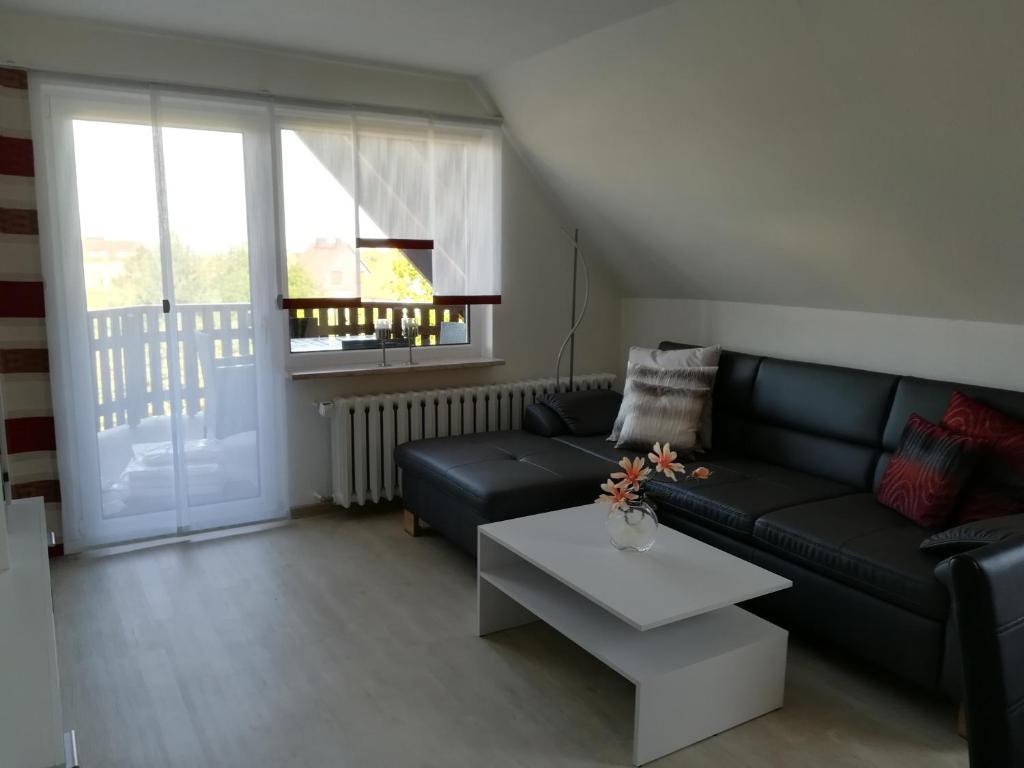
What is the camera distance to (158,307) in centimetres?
350

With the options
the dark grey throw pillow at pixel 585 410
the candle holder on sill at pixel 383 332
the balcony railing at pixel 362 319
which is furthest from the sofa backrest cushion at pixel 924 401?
the candle holder on sill at pixel 383 332

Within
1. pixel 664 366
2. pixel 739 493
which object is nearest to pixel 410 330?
pixel 664 366

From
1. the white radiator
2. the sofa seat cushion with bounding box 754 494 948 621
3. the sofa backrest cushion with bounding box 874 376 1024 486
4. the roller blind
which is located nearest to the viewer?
the sofa seat cushion with bounding box 754 494 948 621

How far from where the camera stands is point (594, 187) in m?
4.08

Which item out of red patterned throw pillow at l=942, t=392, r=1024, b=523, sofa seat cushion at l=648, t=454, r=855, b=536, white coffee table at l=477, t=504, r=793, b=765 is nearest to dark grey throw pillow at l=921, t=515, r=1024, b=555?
red patterned throw pillow at l=942, t=392, r=1024, b=523

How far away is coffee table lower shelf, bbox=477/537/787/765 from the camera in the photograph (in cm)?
214

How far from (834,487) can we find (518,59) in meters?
2.31

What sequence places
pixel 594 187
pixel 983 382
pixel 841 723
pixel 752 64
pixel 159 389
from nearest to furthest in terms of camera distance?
pixel 841 723 → pixel 752 64 → pixel 983 382 → pixel 159 389 → pixel 594 187

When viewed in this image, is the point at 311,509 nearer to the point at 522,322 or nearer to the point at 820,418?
the point at 522,322

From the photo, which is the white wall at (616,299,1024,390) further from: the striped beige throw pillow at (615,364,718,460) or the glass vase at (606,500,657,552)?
the glass vase at (606,500,657,552)

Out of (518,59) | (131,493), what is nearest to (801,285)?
(518,59)

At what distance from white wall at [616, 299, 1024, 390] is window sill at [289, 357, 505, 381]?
1037 millimetres

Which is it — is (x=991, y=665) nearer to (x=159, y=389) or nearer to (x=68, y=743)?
(x=68, y=743)

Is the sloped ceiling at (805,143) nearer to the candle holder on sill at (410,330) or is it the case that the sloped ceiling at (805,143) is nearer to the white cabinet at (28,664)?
the candle holder on sill at (410,330)
